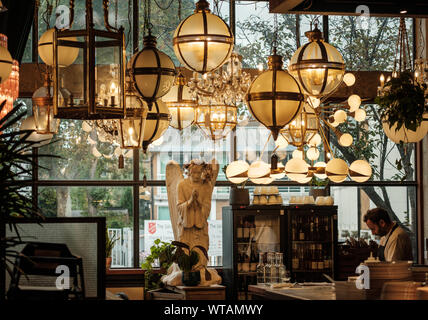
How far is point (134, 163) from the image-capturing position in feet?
33.1

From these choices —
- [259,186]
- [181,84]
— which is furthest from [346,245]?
[181,84]

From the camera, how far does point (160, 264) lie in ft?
30.3

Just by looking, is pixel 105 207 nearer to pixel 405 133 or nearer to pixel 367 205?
pixel 367 205

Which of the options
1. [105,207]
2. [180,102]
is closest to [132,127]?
[180,102]

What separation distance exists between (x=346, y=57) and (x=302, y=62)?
6.59m

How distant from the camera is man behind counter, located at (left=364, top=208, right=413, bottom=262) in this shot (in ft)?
22.0

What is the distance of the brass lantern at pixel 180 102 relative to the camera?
592 cm

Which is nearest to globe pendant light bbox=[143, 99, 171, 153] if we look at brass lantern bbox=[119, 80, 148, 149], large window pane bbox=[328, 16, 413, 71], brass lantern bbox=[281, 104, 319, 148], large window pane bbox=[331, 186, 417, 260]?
brass lantern bbox=[119, 80, 148, 149]

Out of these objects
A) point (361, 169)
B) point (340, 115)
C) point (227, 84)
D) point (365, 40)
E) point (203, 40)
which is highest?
point (365, 40)

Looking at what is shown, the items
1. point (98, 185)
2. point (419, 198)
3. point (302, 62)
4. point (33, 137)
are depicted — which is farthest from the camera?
point (419, 198)

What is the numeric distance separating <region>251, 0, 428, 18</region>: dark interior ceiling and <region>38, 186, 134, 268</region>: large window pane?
226 inches

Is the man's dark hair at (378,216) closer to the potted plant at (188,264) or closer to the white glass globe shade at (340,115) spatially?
the white glass globe shade at (340,115)

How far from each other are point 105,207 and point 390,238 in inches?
185

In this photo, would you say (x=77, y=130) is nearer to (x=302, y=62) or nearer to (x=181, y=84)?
(x=181, y=84)
